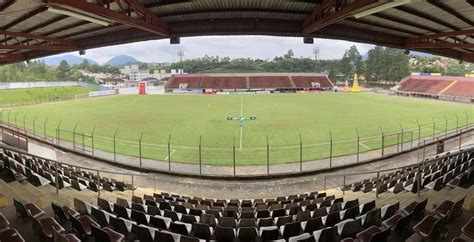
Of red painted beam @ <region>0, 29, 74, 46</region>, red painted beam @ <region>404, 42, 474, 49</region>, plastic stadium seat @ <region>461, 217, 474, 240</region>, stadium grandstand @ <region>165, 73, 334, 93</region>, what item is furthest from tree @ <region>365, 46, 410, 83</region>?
plastic stadium seat @ <region>461, 217, 474, 240</region>

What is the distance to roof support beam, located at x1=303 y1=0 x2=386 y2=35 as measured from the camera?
9.21 meters

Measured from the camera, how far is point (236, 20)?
1445cm

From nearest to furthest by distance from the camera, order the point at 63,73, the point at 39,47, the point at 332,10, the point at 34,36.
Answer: the point at 332,10 → the point at 34,36 → the point at 39,47 → the point at 63,73

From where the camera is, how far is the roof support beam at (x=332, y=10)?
9.21m

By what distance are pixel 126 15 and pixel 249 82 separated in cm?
7737

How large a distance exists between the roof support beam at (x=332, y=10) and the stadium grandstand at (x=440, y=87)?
177 ft

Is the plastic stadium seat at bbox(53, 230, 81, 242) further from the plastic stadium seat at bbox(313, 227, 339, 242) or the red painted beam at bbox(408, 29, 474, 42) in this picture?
the red painted beam at bbox(408, 29, 474, 42)

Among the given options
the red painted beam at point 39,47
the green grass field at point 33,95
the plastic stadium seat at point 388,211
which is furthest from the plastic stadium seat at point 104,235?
the green grass field at point 33,95

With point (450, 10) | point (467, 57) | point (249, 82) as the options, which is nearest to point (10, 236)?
point (450, 10)

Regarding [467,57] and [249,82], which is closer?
[467,57]

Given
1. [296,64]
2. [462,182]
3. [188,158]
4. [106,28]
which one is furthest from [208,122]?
[296,64]

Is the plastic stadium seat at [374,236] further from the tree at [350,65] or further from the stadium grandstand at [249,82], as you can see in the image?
the tree at [350,65]

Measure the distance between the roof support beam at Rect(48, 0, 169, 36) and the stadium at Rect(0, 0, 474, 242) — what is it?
46 millimetres

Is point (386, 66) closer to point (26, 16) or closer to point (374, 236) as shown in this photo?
point (26, 16)
